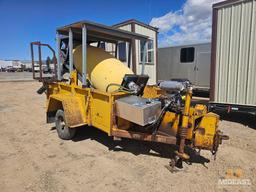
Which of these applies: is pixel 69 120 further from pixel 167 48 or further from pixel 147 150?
pixel 167 48

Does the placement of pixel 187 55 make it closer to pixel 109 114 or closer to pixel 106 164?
pixel 109 114

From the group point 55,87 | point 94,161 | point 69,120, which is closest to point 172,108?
point 94,161

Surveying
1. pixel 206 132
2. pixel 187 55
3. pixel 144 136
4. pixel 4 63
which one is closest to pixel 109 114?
pixel 144 136

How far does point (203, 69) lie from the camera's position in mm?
9734

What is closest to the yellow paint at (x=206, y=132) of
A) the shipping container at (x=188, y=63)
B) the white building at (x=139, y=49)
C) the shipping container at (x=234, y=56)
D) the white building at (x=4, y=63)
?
the shipping container at (x=234, y=56)

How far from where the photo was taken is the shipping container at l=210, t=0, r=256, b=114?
544cm

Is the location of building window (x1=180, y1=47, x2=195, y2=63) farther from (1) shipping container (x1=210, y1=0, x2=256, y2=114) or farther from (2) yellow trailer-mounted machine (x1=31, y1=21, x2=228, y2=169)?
(2) yellow trailer-mounted machine (x1=31, y1=21, x2=228, y2=169)

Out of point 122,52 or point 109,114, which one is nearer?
point 109,114

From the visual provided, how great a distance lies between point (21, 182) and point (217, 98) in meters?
5.47

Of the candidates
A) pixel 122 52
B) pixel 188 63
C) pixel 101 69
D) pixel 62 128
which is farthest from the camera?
pixel 188 63

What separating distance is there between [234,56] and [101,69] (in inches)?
153

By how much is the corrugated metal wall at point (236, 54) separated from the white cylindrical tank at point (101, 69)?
319 cm

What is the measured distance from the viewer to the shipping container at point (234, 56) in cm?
544

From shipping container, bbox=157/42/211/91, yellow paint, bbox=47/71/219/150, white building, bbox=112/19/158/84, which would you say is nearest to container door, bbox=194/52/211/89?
shipping container, bbox=157/42/211/91
